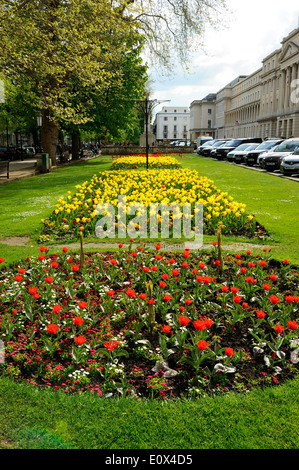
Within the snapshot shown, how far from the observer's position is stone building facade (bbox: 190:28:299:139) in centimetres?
6800

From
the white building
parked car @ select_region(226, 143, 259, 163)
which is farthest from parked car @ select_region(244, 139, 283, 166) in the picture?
the white building

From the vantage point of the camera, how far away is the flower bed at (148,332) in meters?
3.26

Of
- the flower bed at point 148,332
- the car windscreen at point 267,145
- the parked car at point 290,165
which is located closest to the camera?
the flower bed at point 148,332

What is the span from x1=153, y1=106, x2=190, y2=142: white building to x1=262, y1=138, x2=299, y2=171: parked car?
492 feet

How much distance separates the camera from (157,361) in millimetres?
3439

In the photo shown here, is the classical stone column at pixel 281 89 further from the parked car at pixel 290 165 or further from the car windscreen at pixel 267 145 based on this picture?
the parked car at pixel 290 165

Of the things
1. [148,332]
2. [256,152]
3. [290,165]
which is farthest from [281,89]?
[148,332]

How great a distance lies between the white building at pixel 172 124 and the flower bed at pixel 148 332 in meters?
172

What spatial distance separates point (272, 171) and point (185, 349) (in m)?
22.8

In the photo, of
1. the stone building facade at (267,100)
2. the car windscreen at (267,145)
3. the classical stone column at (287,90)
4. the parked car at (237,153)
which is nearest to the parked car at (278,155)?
the car windscreen at (267,145)

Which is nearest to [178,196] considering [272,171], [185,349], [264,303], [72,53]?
[264,303]

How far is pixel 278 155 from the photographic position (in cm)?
2472

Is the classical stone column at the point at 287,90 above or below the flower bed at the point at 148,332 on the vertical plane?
above

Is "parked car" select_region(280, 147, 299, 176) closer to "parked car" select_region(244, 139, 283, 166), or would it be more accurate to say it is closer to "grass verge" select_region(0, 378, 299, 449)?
"parked car" select_region(244, 139, 283, 166)
